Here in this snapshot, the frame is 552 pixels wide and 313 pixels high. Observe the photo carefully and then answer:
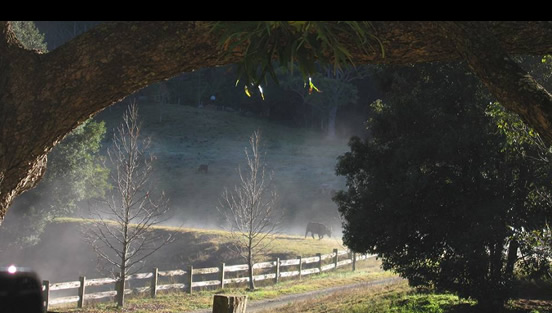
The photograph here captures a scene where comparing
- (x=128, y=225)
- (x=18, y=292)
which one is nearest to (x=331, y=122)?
(x=128, y=225)

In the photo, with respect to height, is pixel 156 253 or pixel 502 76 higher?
pixel 502 76

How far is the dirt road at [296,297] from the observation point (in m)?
22.3

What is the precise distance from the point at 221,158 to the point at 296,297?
42864 mm

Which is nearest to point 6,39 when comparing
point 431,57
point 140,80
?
point 140,80

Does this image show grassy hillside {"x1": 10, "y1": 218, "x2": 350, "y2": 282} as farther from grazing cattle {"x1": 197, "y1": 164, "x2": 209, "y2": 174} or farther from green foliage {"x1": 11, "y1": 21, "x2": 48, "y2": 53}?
grazing cattle {"x1": 197, "y1": 164, "x2": 209, "y2": 174}

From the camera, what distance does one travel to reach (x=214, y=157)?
222 ft

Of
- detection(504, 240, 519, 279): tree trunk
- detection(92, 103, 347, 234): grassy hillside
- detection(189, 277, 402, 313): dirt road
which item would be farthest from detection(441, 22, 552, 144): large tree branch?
detection(92, 103, 347, 234): grassy hillside

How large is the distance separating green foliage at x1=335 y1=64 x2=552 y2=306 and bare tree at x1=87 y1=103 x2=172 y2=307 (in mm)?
7304

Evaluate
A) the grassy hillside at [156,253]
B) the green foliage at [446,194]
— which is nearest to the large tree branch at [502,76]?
the green foliage at [446,194]

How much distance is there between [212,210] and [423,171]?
4004 centimetres

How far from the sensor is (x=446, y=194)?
18.0m

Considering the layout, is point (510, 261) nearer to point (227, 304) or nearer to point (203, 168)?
point (227, 304)

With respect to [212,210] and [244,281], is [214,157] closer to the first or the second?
[212,210]

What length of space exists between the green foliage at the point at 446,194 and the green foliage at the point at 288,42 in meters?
13.6
